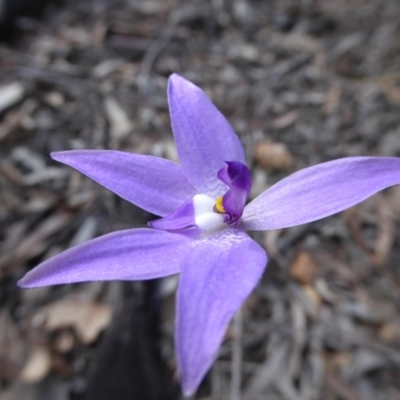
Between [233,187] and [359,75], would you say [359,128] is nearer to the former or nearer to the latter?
[359,75]

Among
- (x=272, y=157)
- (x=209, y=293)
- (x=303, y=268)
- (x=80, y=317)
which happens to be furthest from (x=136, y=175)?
(x=272, y=157)

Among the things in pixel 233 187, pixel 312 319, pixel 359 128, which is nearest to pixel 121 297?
pixel 312 319

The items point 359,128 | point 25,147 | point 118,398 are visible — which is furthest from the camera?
point 359,128

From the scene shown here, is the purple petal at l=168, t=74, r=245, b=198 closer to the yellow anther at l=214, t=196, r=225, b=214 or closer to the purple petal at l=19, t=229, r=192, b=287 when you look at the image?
the yellow anther at l=214, t=196, r=225, b=214

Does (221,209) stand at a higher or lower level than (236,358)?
higher

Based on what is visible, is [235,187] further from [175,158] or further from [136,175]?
[175,158]

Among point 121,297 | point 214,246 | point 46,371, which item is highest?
point 214,246

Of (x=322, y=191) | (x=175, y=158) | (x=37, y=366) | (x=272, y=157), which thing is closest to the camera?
(x=322, y=191)

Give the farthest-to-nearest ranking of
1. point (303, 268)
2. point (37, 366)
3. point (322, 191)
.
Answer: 1. point (303, 268)
2. point (37, 366)
3. point (322, 191)

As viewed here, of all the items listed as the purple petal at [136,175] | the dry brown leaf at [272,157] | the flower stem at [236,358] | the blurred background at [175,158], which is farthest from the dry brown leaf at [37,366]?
the dry brown leaf at [272,157]
